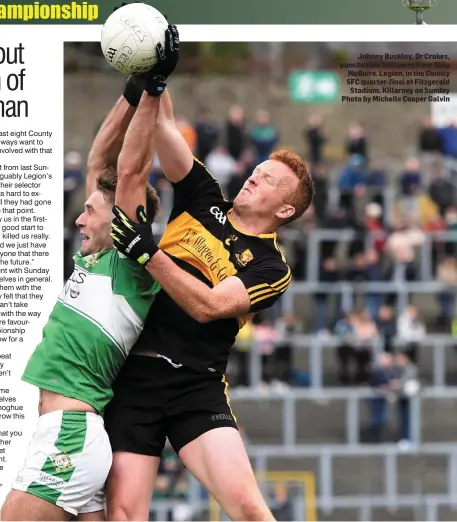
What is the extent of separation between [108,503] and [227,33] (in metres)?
3.03

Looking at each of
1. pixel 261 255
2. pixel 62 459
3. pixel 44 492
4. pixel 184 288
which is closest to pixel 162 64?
pixel 184 288

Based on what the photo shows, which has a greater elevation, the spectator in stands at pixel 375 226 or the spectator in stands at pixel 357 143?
the spectator in stands at pixel 357 143

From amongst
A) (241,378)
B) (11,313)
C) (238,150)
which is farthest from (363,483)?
(11,313)

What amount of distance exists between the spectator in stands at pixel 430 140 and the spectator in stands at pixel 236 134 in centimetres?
300

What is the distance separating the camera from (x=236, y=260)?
6027 millimetres

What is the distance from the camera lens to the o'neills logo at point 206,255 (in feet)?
19.7

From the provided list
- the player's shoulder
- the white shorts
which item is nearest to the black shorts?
the white shorts

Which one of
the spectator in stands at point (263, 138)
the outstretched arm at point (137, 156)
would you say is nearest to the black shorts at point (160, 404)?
the outstretched arm at point (137, 156)

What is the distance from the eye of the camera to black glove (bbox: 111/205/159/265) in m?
5.49

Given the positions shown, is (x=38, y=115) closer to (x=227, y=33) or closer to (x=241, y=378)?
(x=227, y=33)

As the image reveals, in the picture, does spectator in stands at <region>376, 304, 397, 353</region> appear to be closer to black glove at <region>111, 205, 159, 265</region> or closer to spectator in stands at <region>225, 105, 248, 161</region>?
spectator in stands at <region>225, 105, 248, 161</region>

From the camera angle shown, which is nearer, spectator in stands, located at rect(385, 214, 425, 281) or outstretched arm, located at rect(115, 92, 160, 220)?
Answer: outstretched arm, located at rect(115, 92, 160, 220)

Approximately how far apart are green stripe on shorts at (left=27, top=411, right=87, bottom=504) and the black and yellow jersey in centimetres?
64

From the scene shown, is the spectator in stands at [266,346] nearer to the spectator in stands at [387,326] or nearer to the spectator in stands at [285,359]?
the spectator in stands at [285,359]
